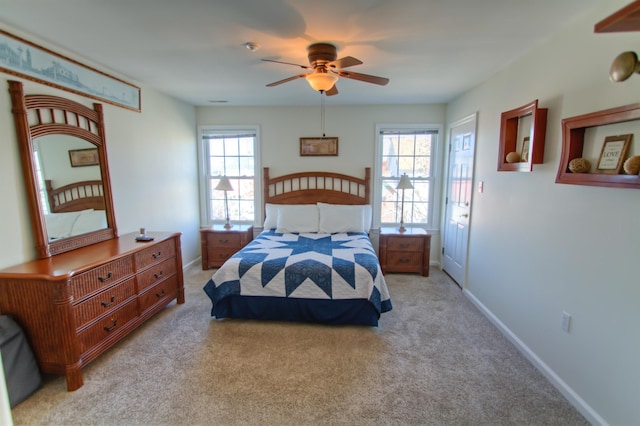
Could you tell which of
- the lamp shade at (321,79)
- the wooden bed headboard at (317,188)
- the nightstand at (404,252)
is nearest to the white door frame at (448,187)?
the nightstand at (404,252)

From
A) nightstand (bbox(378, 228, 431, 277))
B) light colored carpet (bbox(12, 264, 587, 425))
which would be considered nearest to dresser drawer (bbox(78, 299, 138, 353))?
light colored carpet (bbox(12, 264, 587, 425))

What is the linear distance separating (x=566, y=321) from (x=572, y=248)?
19.4 inches

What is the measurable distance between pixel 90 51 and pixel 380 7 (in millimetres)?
2396

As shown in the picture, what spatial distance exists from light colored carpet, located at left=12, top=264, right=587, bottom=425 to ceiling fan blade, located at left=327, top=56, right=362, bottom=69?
2.23m

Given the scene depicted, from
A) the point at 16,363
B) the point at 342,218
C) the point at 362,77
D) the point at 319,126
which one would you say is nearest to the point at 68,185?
the point at 16,363

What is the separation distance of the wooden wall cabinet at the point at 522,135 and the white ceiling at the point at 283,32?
515 millimetres

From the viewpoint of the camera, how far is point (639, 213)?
1579mm

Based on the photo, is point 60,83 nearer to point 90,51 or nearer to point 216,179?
point 90,51

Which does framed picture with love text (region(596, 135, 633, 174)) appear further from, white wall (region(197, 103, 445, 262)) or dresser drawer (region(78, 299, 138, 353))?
dresser drawer (region(78, 299, 138, 353))

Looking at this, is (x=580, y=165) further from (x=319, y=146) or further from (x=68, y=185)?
(x=68, y=185)

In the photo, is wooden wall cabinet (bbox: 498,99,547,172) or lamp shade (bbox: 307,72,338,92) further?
lamp shade (bbox: 307,72,338,92)

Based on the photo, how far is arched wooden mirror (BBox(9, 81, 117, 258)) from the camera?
2252 millimetres

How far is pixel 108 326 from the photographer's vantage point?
237cm

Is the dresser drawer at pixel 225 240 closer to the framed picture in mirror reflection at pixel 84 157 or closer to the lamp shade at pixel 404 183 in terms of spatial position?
the framed picture in mirror reflection at pixel 84 157
